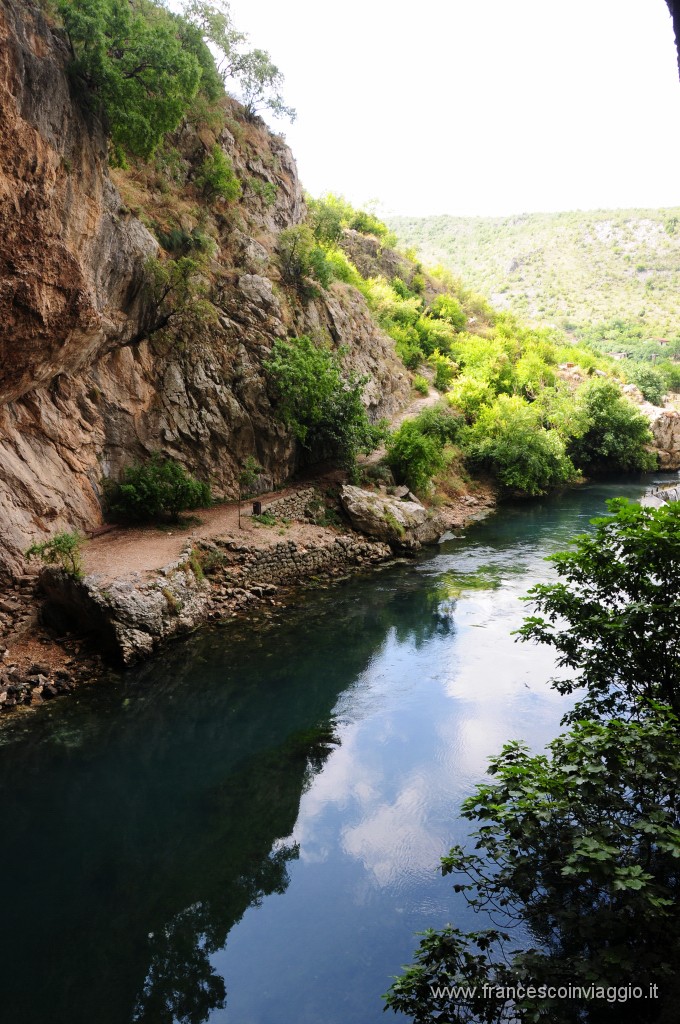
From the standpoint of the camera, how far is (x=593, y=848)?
399 centimetres

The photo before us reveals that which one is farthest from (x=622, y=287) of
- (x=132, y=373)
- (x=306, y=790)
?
(x=306, y=790)

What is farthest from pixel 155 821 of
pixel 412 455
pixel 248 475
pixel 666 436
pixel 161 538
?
pixel 666 436

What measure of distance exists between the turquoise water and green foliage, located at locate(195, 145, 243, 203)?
53.0 feet

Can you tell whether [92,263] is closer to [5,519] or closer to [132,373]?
[132,373]

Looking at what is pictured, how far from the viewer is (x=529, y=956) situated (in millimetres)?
4117

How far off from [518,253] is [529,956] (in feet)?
403

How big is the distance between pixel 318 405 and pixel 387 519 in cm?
454

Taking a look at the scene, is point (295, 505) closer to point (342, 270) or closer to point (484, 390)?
point (484, 390)

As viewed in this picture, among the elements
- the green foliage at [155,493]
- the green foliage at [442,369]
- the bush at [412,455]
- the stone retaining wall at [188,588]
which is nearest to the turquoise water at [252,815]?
the stone retaining wall at [188,588]

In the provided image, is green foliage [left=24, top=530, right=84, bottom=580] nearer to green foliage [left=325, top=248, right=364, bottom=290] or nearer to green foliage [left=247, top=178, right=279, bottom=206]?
green foliage [left=247, top=178, right=279, bottom=206]

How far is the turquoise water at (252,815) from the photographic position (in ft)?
17.5

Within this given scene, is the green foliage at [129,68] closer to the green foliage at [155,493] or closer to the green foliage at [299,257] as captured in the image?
the green foliage at [155,493]

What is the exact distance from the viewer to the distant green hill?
93250 millimetres

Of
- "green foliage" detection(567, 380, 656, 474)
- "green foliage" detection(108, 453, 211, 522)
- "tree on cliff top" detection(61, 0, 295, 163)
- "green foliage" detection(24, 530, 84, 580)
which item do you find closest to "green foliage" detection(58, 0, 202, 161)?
"tree on cliff top" detection(61, 0, 295, 163)
